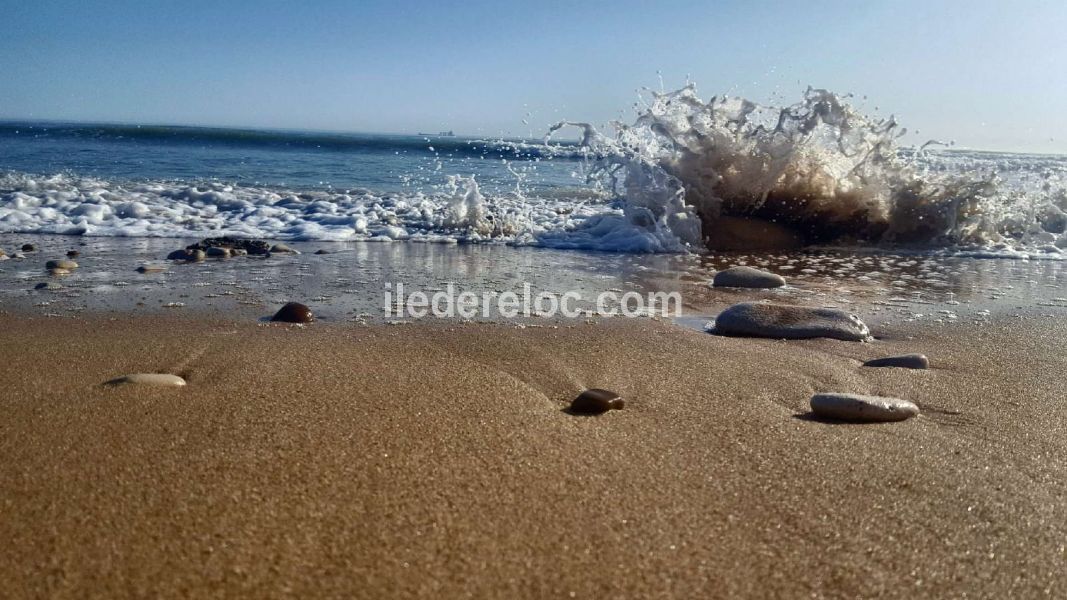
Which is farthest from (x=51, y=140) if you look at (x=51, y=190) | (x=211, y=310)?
(x=211, y=310)

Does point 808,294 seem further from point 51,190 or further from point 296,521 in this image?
point 51,190

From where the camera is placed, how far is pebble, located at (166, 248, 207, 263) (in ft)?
16.4

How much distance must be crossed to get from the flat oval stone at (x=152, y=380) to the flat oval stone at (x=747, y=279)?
319 cm

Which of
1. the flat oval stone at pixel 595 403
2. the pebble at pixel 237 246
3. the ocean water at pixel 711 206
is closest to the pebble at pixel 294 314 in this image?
the flat oval stone at pixel 595 403

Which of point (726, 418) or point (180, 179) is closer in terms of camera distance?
point (726, 418)

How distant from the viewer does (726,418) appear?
201 centimetres

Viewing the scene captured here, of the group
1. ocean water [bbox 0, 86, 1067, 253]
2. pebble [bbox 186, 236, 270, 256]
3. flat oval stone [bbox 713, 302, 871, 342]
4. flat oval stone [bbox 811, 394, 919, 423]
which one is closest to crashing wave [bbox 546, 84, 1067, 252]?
ocean water [bbox 0, 86, 1067, 253]

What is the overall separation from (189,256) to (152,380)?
3122 mm

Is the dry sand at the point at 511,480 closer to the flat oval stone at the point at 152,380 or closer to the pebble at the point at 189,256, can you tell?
the flat oval stone at the point at 152,380

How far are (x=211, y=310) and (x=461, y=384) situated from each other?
5.87ft

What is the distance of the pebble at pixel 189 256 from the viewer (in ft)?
16.4

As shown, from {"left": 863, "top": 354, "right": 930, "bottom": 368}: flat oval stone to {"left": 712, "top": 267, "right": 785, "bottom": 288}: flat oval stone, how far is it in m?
1.82

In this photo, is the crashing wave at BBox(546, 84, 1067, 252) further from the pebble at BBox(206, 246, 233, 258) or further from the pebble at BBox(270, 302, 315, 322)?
the pebble at BBox(270, 302, 315, 322)

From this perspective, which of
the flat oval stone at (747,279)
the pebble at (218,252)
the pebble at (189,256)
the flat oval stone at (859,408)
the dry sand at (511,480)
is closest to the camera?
the dry sand at (511,480)
